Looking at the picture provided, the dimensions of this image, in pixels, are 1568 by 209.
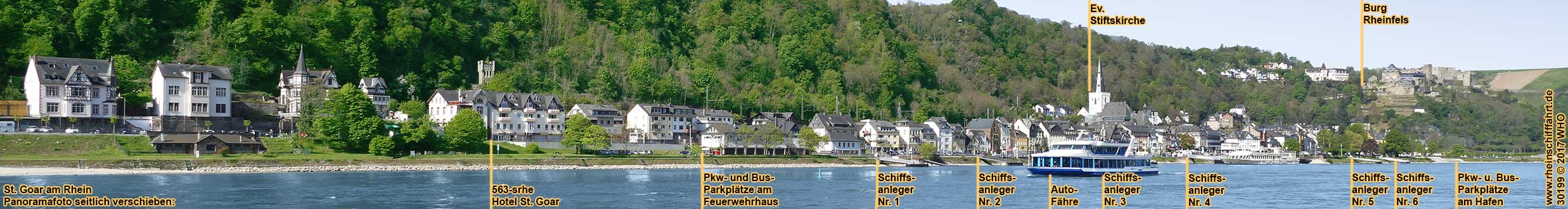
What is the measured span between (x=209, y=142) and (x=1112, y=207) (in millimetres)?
52095

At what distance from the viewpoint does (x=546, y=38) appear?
142250 millimetres

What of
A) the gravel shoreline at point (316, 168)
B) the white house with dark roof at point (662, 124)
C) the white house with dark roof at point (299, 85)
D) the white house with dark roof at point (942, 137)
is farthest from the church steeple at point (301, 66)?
the white house with dark roof at point (942, 137)

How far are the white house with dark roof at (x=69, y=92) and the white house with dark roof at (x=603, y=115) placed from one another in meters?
32.8

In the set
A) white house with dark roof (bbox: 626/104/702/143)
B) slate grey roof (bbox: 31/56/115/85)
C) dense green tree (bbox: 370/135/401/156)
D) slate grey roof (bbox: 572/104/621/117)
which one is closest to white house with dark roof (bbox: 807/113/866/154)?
white house with dark roof (bbox: 626/104/702/143)

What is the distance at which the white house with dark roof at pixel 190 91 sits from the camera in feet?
299

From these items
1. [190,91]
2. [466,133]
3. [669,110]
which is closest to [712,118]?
[669,110]

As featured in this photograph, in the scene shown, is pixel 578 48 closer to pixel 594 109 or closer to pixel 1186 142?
pixel 594 109

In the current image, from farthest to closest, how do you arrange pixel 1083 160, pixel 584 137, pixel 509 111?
pixel 509 111
pixel 584 137
pixel 1083 160

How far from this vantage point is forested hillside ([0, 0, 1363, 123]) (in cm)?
10600

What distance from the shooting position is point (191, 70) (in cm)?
9225

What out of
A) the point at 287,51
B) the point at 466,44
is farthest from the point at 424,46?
the point at 287,51

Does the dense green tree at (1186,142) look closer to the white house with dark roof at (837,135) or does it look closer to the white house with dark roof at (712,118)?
the white house with dark roof at (837,135)

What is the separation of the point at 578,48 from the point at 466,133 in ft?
153

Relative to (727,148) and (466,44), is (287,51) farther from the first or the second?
(727,148)
